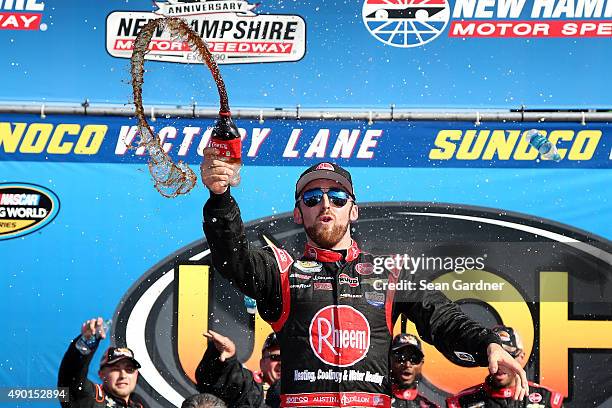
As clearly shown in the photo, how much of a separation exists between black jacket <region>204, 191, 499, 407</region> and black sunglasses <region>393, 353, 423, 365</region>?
0.23 m

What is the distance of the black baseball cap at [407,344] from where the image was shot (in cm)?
498

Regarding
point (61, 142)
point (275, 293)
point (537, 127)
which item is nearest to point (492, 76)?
point (537, 127)

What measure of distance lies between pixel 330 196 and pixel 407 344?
97cm

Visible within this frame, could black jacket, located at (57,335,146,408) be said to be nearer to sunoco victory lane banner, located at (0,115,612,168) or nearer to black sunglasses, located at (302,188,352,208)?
sunoco victory lane banner, located at (0,115,612,168)

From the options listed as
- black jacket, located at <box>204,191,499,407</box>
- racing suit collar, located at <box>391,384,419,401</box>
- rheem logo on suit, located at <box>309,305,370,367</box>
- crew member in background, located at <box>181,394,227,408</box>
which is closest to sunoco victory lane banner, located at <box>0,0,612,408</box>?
racing suit collar, located at <box>391,384,419,401</box>

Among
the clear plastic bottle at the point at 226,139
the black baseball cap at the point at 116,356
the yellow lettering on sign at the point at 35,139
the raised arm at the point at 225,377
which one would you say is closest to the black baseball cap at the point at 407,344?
the raised arm at the point at 225,377

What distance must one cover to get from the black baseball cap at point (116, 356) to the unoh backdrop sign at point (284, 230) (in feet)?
0.23

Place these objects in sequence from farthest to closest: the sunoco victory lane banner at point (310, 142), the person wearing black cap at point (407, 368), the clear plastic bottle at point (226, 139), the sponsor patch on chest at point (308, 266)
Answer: the sunoco victory lane banner at point (310, 142) < the person wearing black cap at point (407, 368) < the sponsor patch on chest at point (308, 266) < the clear plastic bottle at point (226, 139)

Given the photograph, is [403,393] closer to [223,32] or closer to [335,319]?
[335,319]

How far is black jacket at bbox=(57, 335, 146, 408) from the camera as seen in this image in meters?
4.94

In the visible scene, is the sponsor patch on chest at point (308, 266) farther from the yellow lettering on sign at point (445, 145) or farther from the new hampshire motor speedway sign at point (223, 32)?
the new hampshire motor speedway sign at point (223, 32)

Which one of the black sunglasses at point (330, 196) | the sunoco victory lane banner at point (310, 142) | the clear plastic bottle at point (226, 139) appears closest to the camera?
the clear plastic bottle at point (226, 139)

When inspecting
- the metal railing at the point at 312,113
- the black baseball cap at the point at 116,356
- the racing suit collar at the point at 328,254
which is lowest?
the black baseball cap at the point at 116,356

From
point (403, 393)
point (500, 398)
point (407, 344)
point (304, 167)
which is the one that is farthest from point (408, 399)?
point (304, 167)
